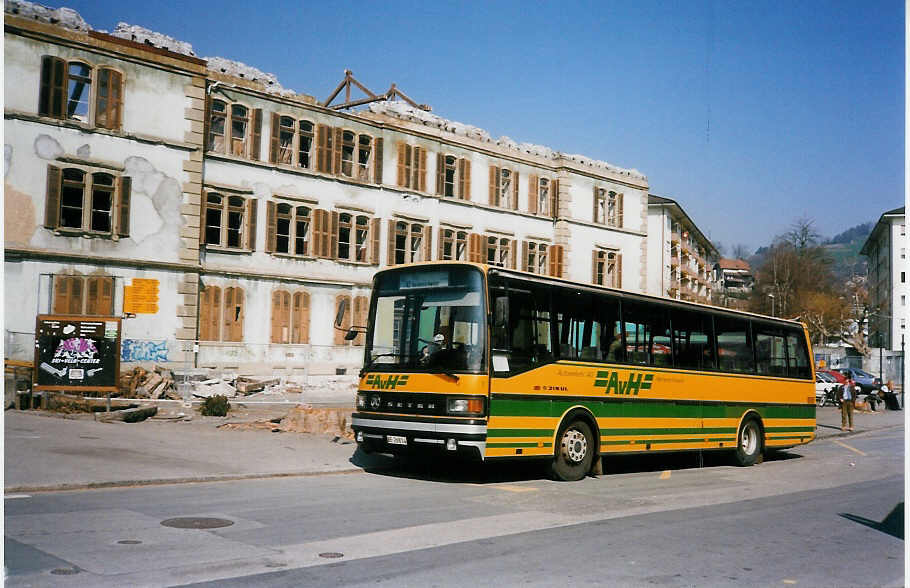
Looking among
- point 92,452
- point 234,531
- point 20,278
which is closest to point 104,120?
point 20,278

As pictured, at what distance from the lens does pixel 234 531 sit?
30.2ft

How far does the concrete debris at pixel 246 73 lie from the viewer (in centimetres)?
3716

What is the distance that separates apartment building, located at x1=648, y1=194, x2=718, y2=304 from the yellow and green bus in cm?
5185

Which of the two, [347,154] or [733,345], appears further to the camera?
[347,154]

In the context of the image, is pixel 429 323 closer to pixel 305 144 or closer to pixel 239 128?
pixel 239 128

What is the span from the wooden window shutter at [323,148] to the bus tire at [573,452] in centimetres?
2570

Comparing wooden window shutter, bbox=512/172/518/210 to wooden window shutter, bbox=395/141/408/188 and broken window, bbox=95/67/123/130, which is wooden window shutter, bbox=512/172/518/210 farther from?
broken window, bbox=95/67/123/130

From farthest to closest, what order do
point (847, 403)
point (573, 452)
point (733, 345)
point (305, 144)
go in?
1. point (305, 144)
2. point (847, 403)
3. point (733, 345)
4. point (573, 452)

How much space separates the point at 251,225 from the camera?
3666 centimetres

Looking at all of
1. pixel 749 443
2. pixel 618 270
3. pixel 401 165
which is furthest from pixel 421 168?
pixel 749 443

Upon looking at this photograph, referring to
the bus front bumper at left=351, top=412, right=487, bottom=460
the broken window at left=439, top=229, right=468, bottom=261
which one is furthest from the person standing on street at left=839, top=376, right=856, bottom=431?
the bus front bumper at left=351, top=412, right=487, bottom=460

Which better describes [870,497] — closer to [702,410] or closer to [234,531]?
[702,410]

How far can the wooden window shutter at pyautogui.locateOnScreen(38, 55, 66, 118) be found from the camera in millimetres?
30609

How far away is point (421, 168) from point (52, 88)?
656 inches
